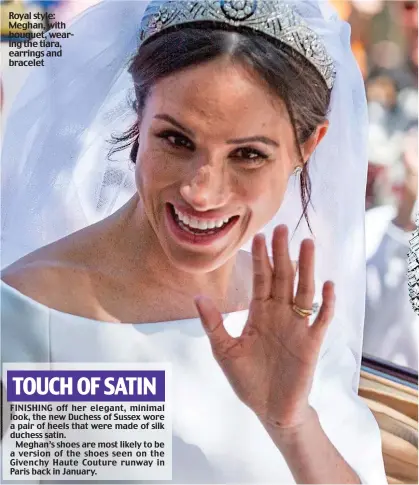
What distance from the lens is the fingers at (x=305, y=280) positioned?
1.04m

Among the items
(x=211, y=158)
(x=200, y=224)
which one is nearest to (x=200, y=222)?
(x=200, y=224)

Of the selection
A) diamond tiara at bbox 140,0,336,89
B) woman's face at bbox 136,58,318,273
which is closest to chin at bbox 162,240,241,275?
woman's face at bbox 136,58,318,273

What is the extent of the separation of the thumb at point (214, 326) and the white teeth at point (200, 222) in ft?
0.45

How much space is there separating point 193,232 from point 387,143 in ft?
1.26

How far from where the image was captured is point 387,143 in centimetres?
110

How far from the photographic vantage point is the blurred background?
107cm

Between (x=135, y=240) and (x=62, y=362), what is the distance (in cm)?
25

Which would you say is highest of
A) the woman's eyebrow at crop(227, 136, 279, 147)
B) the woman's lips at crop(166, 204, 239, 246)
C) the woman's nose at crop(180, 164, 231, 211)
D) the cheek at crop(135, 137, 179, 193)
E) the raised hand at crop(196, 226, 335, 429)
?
the woman's eyebrow at crop(227, 136, 279, 147)

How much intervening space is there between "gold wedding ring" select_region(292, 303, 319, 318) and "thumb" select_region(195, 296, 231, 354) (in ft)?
0.41

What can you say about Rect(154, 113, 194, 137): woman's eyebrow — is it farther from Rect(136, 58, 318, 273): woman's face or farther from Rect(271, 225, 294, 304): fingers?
Rect(271, 225, 294, 304): fingers

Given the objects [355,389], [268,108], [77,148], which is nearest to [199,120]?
[268,108]

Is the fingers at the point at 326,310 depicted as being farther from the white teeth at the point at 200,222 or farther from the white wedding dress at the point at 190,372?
the white teeth at the point at 200,222

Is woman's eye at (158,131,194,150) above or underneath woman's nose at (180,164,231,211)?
above

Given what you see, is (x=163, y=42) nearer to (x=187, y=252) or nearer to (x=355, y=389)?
(x=187, y=252)
